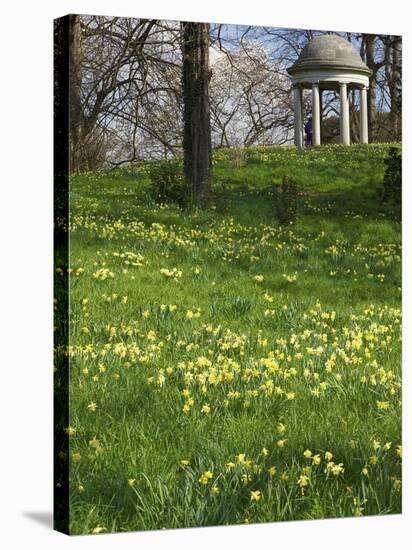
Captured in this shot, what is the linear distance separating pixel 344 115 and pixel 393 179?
60cm

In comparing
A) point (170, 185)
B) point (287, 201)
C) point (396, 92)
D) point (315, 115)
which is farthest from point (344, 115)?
point (170, 185)

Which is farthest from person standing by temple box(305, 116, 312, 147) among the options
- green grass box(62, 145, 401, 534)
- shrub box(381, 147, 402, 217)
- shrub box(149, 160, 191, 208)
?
shrub box(149, 160, 191, 208)

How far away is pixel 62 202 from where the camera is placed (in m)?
6.83

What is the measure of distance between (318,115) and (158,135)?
4.69 feet

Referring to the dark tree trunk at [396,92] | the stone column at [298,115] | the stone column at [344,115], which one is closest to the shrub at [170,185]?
the stone column at [298,115]

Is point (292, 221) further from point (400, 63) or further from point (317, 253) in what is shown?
point (400, 63)

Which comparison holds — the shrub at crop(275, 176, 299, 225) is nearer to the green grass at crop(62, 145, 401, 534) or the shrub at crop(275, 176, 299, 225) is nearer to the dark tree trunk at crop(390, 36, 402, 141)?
the green grass at crop(62, 145, 401, 534)

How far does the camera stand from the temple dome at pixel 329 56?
786 cm

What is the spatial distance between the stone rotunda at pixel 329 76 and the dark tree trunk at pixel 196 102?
0.76 metres

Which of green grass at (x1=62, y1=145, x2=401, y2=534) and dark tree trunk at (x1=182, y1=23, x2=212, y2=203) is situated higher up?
dark tree trunk at (x1=182, y1=23, x2=212, y2=203)

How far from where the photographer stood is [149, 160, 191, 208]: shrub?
741cm

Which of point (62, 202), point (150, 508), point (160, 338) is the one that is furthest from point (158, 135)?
point (150, 508)

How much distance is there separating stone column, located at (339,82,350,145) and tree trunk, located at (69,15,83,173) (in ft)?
7.30

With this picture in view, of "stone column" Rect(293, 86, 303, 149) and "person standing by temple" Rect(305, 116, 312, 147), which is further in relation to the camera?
"person standing by temple" Rect(305, 116, 312, 147)
